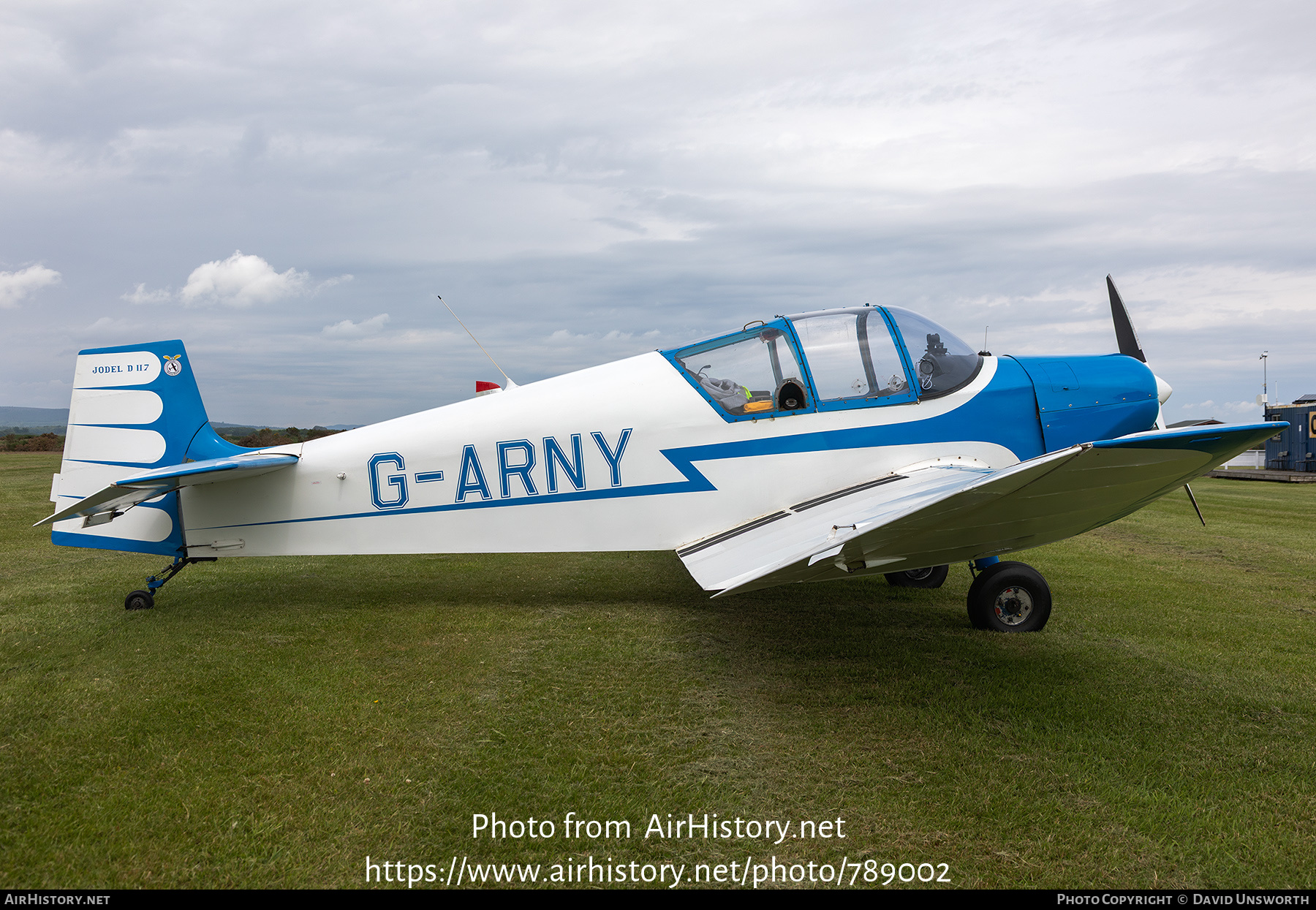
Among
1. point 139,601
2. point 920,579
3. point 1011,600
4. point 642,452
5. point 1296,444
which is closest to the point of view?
point 1011,600

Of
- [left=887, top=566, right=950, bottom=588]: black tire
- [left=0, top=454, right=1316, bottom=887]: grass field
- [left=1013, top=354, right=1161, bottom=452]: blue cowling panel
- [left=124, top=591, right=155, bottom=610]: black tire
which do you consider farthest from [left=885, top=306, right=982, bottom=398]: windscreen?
[left=124, top=591, right=155, bottom=610]: black tire

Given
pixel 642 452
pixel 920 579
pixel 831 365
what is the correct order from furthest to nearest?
pixel 920 579, pixel 642 452, pixel 831 365

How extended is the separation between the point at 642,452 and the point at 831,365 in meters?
1.53

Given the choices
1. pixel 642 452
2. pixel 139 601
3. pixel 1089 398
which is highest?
pixel 1089 398

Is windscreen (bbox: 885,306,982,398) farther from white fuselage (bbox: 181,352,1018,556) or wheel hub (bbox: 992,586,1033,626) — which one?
wheel hub (bbox: 992,586,1033,626)

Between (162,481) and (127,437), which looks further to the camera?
(127,437)

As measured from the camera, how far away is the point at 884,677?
400 centimetres

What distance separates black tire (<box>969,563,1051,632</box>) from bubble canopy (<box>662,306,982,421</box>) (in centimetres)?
136

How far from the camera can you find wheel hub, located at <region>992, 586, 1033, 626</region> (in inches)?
189

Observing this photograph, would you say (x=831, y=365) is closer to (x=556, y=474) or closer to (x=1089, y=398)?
(x=1089, y=398)

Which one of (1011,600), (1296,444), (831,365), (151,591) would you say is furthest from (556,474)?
(1296,444)

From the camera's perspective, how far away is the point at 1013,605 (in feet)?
15.9

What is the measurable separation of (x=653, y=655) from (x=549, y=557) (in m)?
4.12

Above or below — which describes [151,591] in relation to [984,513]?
below
